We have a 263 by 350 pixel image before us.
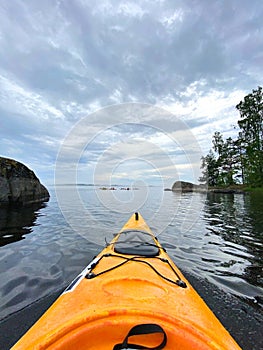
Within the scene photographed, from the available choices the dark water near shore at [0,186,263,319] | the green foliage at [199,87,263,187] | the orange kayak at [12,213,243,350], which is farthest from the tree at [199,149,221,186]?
the orange kayak at [12,213,243,350]

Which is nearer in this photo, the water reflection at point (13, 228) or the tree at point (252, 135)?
the water reflection at point (13, 228)

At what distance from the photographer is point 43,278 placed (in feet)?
13.4

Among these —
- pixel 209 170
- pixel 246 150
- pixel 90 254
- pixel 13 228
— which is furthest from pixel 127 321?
pixel 209 170

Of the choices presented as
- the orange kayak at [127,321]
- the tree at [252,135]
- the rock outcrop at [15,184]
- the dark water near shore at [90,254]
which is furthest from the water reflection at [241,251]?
the tree at [252,135]

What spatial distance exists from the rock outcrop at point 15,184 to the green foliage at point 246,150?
34780 mm

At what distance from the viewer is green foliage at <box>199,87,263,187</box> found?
35.2 m

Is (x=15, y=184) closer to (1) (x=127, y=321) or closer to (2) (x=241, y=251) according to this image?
(2) (x=241, y=251)

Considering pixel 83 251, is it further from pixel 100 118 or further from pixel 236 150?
pixel 236 150

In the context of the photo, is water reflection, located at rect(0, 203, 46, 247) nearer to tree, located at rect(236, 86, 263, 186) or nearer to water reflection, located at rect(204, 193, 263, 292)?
water reflection, located at rect(204, 193, 263, 292)

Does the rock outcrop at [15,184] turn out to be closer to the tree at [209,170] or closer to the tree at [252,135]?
the tree at [252,135]

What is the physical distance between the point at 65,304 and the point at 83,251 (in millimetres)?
4185

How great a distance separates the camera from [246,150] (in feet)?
124

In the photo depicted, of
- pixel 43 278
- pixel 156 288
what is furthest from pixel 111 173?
pixel 156 288

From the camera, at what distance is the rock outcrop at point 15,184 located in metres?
12.8
